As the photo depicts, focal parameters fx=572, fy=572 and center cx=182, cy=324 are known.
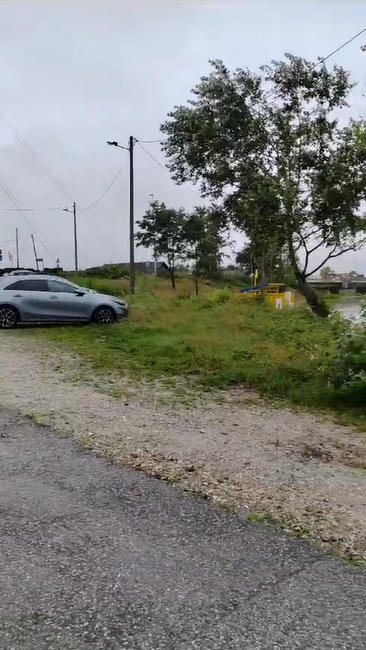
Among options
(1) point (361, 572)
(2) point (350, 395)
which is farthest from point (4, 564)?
(2) point (350, 395)

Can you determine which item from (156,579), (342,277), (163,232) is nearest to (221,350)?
(156,579)

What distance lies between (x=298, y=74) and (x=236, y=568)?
18.4m

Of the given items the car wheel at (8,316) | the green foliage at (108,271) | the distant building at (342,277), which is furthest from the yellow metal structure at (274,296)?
the distant building at (342,277)

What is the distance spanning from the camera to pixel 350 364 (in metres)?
7.24

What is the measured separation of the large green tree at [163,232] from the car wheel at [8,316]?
2721 cm

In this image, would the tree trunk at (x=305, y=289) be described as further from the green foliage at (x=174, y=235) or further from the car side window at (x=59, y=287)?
the green foliage at (x=174, y=235)

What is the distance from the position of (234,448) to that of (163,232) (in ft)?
123

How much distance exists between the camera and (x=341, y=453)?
5.23m

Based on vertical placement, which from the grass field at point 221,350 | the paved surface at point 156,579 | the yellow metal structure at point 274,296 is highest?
the yellow metal structure at point 274,296

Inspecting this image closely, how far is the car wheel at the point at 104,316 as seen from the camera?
1597 centimetres

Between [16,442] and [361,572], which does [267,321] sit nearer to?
[16,442]

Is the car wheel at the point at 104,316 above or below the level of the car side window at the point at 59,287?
below

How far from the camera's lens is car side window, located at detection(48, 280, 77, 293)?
15.6 metres

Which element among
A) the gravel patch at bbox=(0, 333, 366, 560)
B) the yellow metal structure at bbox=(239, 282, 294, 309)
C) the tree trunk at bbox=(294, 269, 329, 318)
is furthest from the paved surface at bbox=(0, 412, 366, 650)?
the yellow metal structure at bbox=(239, 282, 294, 309)
